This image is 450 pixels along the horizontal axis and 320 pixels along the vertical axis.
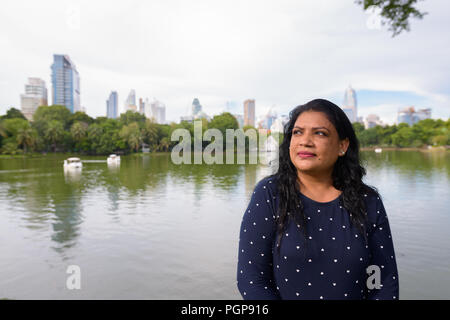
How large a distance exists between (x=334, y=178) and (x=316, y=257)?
0.51m

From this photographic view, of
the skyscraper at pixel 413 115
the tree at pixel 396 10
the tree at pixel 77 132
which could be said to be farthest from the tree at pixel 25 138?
the skyscraper at pixel 413 115

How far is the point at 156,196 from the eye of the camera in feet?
51.0

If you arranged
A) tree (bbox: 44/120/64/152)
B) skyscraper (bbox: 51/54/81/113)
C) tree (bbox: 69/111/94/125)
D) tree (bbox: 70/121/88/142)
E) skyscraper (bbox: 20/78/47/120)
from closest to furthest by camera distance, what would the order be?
tree (bbox: 44/120/64/152) < tree (bbox: 70/121/88/142) < tree (bbox: 69/111/94/125) < skyscraper (bbox: 51/54/81/113) < skyscraper (bbox: 20/78/47/120)

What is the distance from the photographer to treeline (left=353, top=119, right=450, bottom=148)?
263ft

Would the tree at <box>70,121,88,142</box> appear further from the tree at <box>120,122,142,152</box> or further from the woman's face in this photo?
the woman's face

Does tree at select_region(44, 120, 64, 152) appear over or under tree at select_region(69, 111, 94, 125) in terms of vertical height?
under

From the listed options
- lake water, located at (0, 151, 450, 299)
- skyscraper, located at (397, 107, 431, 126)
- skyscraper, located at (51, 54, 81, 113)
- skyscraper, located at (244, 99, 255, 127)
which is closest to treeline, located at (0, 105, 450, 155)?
skyscraper, located at (244, 99, 255, 127)

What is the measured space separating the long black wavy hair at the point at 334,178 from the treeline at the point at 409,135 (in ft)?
268

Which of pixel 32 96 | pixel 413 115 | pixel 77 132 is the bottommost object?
pixel 77 132

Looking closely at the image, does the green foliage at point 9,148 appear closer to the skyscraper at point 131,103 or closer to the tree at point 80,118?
the tree at point 80,118

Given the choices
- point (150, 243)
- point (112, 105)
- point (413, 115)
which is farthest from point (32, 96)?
point (150, 243)

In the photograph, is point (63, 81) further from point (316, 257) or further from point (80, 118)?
point (316, 257)

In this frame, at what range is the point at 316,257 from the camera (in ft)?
6.06
